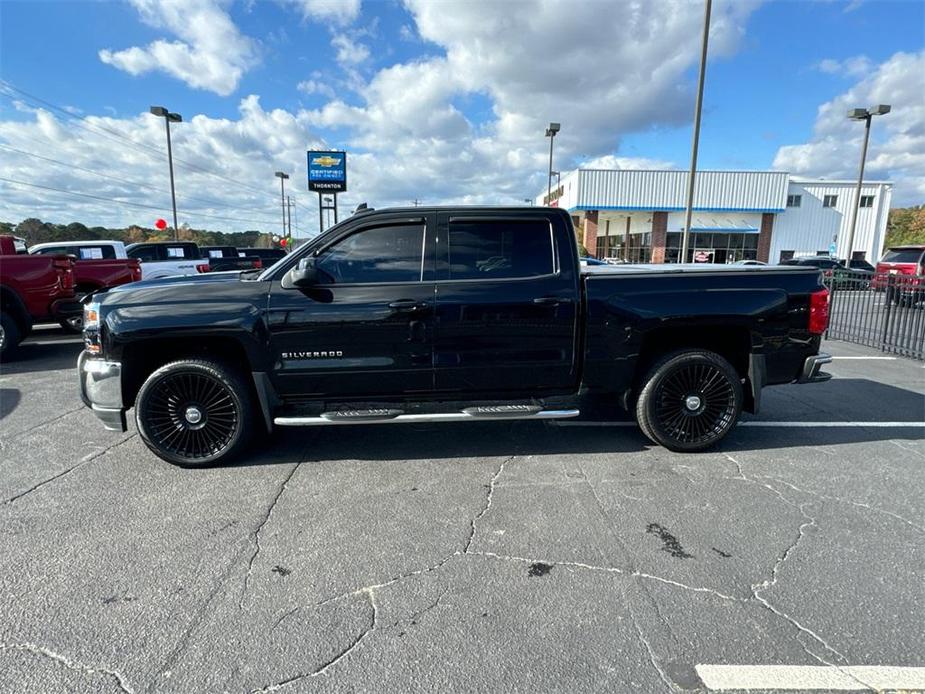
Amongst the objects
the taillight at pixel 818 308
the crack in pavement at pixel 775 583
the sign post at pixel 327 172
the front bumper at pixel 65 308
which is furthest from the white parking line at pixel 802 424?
the sign post at pixel 327 172

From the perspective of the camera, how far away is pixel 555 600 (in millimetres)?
2592

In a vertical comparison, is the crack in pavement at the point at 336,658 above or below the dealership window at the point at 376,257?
below

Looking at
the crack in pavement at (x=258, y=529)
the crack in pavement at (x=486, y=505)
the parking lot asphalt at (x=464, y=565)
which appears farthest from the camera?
the crack in pavement at (x=486, y=505)

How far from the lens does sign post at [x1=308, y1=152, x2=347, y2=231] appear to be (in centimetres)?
2634

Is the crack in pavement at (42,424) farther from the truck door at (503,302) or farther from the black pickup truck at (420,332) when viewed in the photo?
the truck door at (503,302)

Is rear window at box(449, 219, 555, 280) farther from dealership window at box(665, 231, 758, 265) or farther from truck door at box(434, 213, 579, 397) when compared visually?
dealership window at box(665, 231, 758, 265)

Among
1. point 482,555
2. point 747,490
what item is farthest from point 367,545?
point 747,490

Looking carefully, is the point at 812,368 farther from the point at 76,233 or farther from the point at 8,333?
the point at 76,233

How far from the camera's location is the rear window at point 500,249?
165 inches

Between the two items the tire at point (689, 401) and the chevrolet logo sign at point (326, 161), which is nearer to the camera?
the tire at point (689, 401)

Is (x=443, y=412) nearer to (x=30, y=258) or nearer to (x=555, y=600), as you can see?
(x=555, y=600)

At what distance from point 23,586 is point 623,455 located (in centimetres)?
407

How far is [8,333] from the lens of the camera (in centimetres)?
803

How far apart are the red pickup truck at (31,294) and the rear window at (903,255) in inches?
813
